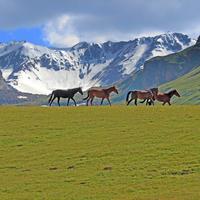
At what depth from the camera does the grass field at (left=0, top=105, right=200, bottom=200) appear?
2791 centimetres

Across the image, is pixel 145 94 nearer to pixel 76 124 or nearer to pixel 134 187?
pixel 76 124

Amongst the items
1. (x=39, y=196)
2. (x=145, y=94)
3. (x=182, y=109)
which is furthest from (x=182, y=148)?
(x=145, y=94)

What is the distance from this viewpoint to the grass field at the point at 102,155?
27906 millimetres

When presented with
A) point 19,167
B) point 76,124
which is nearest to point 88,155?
point 19,167

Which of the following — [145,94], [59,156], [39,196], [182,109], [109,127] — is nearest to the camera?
[39,196]

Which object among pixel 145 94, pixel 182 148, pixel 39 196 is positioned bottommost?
pixel 39 196

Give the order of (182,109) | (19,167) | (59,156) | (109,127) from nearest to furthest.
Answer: (19,167), (59,156), (109,127), (182,109)

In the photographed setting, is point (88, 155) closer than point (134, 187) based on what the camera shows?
No

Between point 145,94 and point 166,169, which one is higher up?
point 145,94

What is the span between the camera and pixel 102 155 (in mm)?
35594

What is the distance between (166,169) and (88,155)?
642 cm

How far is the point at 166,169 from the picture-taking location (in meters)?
31.2

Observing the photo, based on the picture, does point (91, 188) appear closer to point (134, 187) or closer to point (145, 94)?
point (134, 187)

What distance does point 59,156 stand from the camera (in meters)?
36.4
